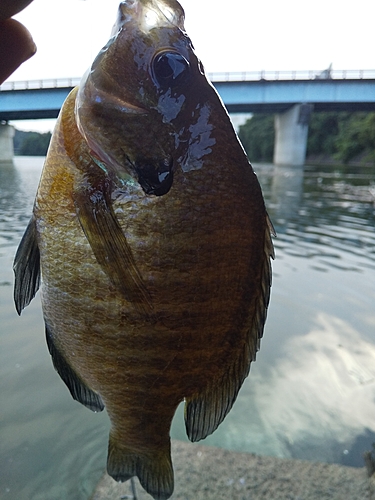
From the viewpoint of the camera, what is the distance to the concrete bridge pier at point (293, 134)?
36.3 meters

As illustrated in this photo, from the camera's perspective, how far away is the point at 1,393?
418cm

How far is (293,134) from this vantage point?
41.0 meters

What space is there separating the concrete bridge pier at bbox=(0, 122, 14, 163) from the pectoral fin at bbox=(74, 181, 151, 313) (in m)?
38.5

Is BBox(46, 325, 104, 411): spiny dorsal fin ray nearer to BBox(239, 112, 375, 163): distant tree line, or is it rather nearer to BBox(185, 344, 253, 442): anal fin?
BBox(185, 344, 253, 442): anal fin

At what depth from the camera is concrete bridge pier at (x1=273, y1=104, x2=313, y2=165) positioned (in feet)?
119

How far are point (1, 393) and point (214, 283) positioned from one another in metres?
4.01

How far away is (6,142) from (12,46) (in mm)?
44790

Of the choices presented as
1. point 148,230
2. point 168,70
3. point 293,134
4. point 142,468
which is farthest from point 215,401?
point 293,134

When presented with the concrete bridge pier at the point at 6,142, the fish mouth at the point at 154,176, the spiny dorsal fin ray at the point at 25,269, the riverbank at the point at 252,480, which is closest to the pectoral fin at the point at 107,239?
the fish mouth at the point at 154,176

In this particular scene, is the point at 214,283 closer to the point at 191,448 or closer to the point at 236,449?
the point at 191,448

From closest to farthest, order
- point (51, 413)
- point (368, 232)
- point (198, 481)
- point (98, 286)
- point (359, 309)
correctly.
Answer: point (98, 286) → point (198, 481) → point (51, 413) → point (359, 309) → point (368, 232)

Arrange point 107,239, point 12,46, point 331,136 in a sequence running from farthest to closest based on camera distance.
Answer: point 331,136, point 12,46, point 107,239

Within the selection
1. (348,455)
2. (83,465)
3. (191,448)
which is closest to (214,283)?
(191,448)

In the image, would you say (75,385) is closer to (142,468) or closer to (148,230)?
(142,468)
